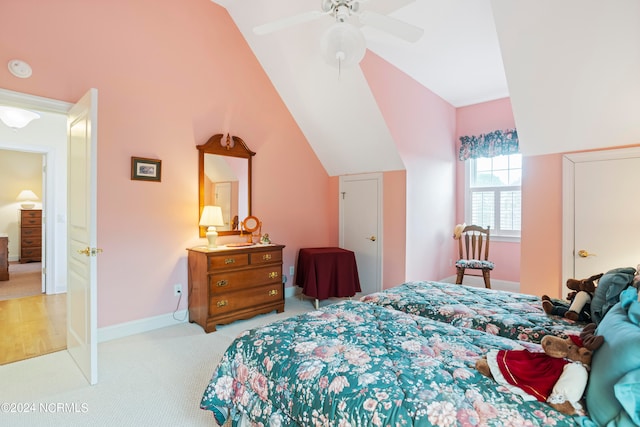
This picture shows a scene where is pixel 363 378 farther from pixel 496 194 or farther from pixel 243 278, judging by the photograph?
pixel 496 194

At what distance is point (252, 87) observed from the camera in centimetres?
402

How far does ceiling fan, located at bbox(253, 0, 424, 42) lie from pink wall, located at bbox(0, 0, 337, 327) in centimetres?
171

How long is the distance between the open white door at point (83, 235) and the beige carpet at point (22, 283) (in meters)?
2.65

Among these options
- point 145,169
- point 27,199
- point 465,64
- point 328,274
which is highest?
point 465,64

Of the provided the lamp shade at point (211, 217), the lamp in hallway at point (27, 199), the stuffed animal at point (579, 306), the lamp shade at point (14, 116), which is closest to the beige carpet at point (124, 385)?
the lamp shade at point (211, 217)

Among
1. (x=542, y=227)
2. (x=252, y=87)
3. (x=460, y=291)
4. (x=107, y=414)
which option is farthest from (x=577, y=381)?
(x=252, y=87)

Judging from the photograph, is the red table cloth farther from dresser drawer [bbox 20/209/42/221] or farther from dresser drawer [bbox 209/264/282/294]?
dresser drawer [bbox 20/209/42/221]

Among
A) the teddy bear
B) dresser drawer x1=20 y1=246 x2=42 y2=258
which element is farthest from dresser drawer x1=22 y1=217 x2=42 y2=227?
the teddy bear

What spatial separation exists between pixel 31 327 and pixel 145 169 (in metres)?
2.01

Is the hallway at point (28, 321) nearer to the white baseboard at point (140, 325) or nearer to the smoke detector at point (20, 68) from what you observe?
the white baseboard at point (140, 325)

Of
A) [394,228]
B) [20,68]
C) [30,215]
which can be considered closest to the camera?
[20,68]

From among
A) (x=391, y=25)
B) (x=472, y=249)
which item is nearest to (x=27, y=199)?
(x=391, y=25)

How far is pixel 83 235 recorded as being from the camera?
7.75 ft

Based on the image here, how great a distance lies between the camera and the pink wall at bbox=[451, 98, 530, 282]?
4.85 meters
